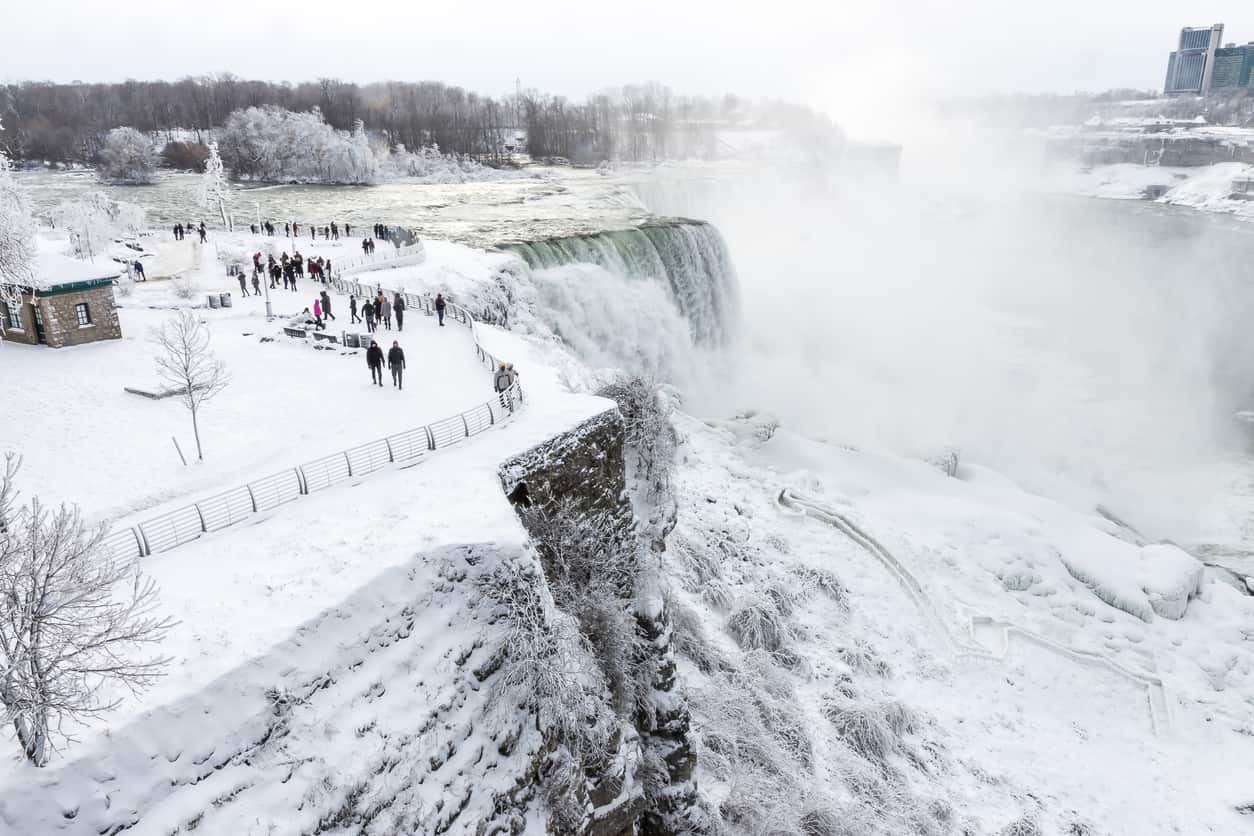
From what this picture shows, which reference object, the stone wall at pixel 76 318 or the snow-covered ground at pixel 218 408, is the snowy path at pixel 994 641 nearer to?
the snow-covered ground at pixel 218 408

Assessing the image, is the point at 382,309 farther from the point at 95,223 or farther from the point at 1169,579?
the point at 1169,579

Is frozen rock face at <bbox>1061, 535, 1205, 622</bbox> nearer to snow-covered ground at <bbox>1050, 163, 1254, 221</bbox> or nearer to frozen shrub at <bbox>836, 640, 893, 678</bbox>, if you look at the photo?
frozen shrub at <bbox>836, 640, 893, 678</bbox>

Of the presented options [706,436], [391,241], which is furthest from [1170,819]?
[391,241]

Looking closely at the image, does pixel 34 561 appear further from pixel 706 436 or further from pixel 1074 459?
pixel 1074 459

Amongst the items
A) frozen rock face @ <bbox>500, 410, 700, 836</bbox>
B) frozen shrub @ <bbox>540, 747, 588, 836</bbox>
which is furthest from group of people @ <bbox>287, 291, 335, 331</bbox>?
frozen shrub @ <bbox>540, 747, 588, 836</bbox>

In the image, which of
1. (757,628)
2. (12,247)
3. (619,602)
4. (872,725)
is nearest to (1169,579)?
(872,725)
